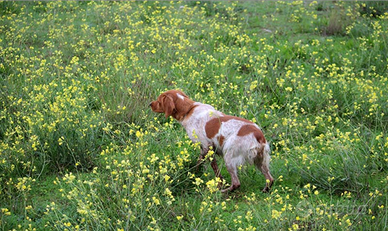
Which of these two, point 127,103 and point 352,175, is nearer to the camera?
point 352,175

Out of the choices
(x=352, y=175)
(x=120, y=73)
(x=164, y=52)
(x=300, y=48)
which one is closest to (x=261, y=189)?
(x=352, y=175)

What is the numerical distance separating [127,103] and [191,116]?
1.44 m

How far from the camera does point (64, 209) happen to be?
4.90 meters

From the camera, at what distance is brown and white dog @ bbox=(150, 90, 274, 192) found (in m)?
5.05

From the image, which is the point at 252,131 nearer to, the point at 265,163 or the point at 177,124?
the point at 265,163

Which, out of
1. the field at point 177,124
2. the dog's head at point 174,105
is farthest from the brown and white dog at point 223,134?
the field at point 177,124

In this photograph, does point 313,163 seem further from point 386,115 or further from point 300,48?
point 300,48

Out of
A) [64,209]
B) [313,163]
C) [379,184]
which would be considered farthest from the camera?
[313,163]

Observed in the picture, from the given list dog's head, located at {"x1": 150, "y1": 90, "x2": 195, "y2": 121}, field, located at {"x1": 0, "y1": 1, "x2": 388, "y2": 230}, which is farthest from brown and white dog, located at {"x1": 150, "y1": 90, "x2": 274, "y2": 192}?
field, located at {"x1": 0, "y1": 1, "x2": 388, "y2": 230}

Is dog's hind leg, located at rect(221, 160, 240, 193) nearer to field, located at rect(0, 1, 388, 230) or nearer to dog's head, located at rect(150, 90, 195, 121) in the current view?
field, located at rect(0, 1, 388, 230)

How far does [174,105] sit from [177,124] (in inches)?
46.3

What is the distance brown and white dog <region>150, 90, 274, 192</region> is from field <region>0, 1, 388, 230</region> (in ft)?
0.84

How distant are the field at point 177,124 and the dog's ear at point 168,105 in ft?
0.80

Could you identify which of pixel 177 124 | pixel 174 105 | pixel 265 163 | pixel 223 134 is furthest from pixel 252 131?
pixel 177 124
